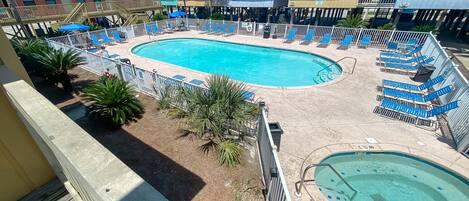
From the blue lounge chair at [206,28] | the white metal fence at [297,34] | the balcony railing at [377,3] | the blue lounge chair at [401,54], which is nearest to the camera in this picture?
the blue lounge chair at [401,54]

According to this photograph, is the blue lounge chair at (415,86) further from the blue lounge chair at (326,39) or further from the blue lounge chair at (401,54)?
the blue lounge chair at (326,39)

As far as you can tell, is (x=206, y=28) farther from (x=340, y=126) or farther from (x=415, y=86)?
(x=340, y=126)

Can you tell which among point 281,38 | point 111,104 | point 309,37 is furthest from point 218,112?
point 281,38

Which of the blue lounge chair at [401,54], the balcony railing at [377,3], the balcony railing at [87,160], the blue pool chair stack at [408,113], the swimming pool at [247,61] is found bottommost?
the swimming pool at [247,61]

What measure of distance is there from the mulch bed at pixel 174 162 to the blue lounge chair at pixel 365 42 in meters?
15.7

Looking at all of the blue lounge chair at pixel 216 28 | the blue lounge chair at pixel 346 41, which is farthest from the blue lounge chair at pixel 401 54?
the blue lounge chair at pixel 216 28

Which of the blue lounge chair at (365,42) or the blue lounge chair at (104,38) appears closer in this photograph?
the blue lounge chair at (365,42)

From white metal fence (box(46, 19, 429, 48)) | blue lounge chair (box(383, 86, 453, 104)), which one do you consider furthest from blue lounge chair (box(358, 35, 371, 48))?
blue lounge chair (box(383, 86, 453, 104))

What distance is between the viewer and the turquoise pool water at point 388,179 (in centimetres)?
567

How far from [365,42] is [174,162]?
57.1ft

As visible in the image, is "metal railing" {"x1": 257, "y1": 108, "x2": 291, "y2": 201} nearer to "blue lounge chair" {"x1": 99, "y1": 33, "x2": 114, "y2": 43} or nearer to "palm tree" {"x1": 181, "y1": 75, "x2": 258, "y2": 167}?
"palm tree" {"x1": 181, "y1": 75, "x2": 258, "y2": 167}

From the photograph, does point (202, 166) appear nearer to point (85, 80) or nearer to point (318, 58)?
point (85, 80)

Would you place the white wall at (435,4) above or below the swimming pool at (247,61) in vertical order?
above

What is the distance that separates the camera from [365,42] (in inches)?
657
